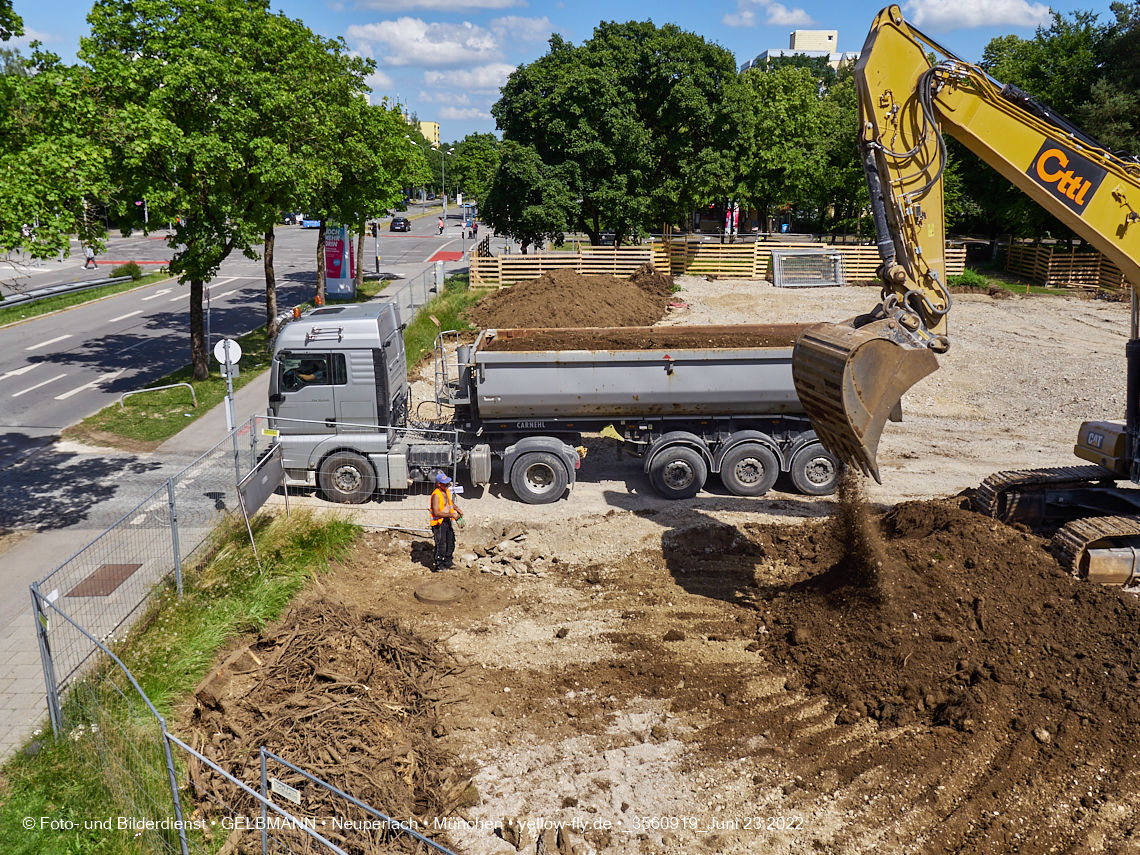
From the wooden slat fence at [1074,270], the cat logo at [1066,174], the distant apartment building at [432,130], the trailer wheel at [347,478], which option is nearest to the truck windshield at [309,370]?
the trailer wheel at [347,478]

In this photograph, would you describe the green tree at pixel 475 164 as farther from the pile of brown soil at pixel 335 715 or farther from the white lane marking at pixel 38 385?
the pile of brown soil at pixel 335 715

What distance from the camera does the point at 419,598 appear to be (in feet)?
36.4

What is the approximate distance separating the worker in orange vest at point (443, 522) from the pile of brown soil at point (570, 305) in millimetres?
14824

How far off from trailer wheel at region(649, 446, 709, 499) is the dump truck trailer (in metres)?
0.02

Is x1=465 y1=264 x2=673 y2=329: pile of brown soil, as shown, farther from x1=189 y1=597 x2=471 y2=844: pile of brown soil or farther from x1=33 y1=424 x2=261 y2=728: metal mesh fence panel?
x1=189 y1=597 x2=471 y2=844: pile of brown soil

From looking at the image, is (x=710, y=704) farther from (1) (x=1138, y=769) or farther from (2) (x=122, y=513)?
(2) (x=122, y=513)

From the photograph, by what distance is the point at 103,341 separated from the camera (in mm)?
26469

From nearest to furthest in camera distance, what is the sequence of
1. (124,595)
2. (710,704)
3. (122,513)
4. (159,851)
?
(159,851) < (710,704) < (124,595) < (122,513)

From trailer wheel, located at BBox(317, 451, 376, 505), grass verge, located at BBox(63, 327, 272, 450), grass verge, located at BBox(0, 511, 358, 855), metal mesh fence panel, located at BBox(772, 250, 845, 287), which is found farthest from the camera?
metal mesh fence panel, located at BBox(772, 250, 845, 287)

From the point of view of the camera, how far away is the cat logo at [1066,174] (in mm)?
9547

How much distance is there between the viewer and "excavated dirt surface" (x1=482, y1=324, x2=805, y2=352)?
1457 cm

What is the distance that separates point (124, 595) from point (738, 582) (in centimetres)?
744

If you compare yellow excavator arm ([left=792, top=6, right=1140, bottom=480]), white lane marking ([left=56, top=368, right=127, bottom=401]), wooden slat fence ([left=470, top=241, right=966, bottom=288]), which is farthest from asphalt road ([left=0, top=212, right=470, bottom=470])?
yellow excavator arm ([left=792, top=6, right=1140, bottom=480])

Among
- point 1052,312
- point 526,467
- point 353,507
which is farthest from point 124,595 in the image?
point 1052,312
